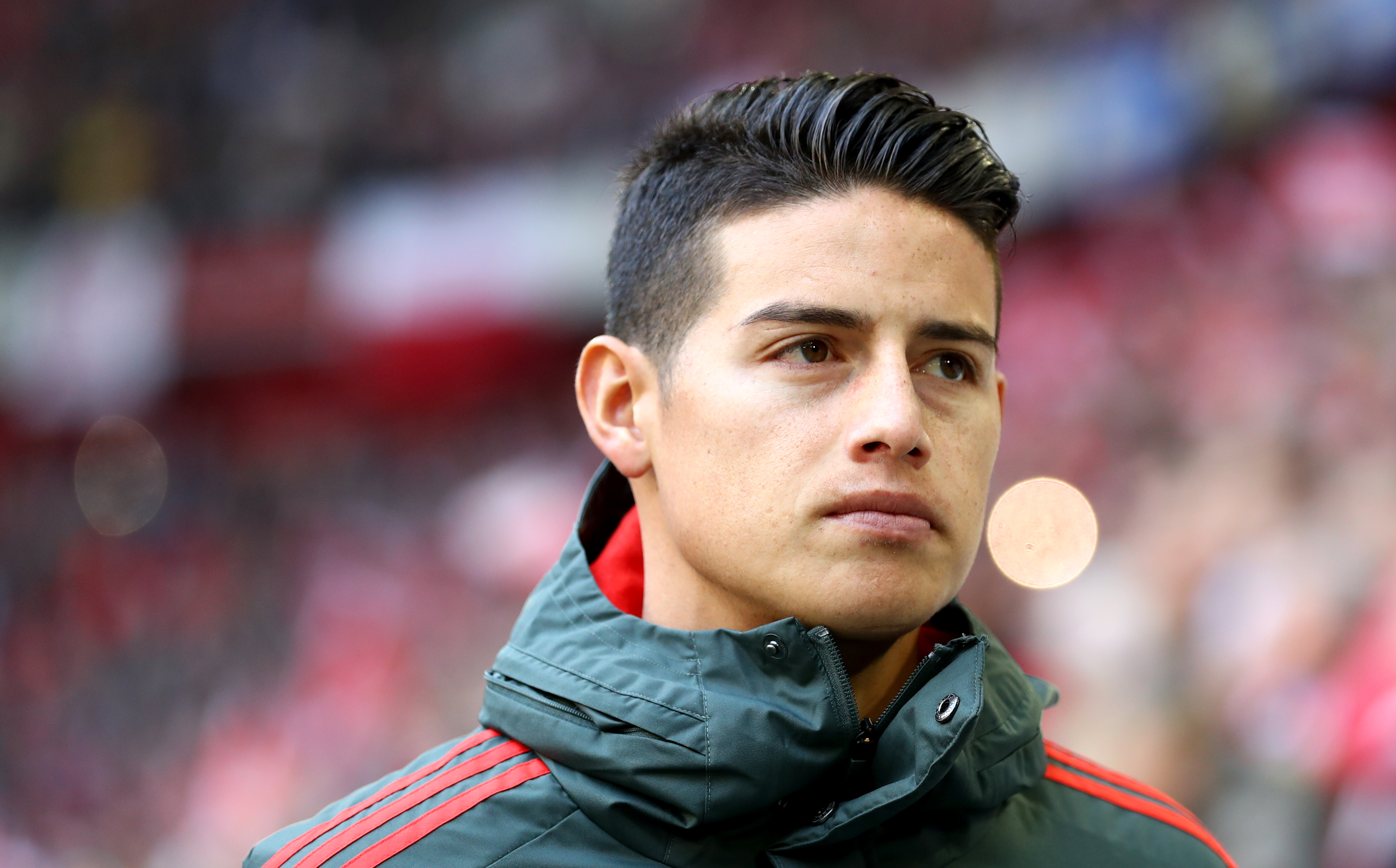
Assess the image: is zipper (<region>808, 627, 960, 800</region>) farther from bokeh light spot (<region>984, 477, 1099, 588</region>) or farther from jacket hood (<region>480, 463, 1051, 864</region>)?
bokeh light spot (<region>984, 477, 1099, 588</region>)

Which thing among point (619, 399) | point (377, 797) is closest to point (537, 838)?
point (377, 797)

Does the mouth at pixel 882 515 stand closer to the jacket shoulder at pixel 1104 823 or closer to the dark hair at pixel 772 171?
the dark hair at pixel 772 171

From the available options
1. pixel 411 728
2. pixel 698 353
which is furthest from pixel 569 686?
pixel 411 728

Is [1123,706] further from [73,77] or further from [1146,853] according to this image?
[73,77]

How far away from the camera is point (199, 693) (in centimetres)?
884

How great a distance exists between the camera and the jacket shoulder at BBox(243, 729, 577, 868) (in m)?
1.46

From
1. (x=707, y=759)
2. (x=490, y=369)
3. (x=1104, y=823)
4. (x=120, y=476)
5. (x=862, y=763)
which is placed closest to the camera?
(x=707, y=759)

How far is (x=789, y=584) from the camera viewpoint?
1.49 meters

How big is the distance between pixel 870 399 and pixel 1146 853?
76 centimetres

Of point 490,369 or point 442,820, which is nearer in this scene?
point 442,820

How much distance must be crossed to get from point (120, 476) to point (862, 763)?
10.8 m

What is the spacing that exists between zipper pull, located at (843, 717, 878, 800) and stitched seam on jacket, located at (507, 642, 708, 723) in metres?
0.21

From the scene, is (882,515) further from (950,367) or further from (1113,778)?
(1113,778)

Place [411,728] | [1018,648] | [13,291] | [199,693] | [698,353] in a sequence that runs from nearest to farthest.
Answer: [698,353] < [1018,648] < [411,728] < [199,693] < [13,291]
